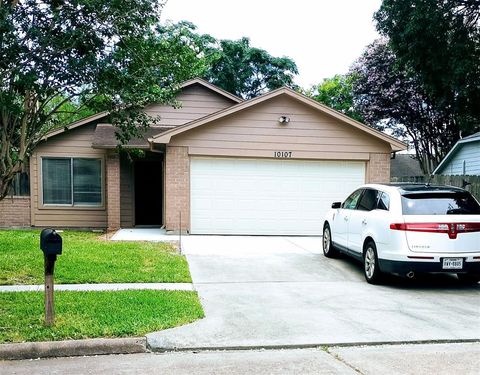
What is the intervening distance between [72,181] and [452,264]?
492 inches

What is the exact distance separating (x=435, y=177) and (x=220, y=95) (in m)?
8.45

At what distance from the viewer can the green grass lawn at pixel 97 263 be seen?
7.85m

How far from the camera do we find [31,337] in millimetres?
4961

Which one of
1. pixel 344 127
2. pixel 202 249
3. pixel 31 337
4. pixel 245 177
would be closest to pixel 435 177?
pixel 344 127

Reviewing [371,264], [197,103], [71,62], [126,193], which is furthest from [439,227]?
[197,103]

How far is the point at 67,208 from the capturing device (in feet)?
51.8

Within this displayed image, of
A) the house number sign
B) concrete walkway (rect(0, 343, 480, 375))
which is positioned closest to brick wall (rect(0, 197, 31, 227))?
the house number sign

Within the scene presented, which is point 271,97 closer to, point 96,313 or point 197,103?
point 197,103

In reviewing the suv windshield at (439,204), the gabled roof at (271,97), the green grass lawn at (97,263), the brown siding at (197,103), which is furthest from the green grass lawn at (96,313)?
the brown siding at (197,103)

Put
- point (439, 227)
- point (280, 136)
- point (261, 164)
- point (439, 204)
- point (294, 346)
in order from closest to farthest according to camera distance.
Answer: point (294, 346) < point (439, 227) < point (439, 204) < point (280, 136) < point (261, 164)

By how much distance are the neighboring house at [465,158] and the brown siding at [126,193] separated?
13.2 m

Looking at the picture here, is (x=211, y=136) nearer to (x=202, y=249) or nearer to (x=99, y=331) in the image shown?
(x=202, y=249)

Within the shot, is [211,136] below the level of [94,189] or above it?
above

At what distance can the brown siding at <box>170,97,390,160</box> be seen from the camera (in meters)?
13.8
